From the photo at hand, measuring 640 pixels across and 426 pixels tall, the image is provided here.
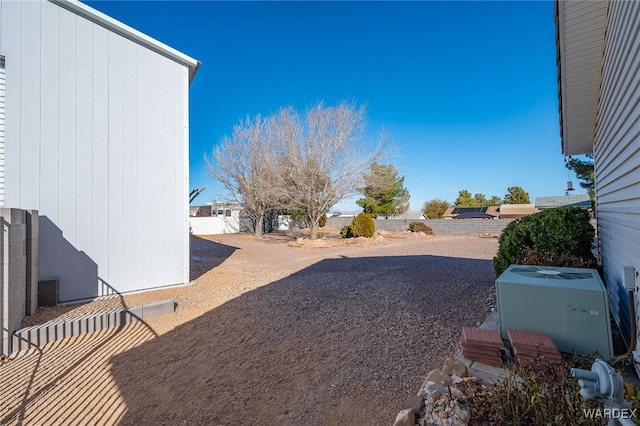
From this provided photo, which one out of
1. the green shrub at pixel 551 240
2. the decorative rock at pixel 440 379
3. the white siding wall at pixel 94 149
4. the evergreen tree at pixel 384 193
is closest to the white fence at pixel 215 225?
the evergreen tree at pixel 384 193

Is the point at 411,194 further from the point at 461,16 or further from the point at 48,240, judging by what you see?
the point at 48,240

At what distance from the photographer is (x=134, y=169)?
5508 millimetres

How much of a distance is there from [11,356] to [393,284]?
17.4 feet

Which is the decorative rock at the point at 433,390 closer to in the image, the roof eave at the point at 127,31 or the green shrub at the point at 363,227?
the roof eave at the point at 127,31

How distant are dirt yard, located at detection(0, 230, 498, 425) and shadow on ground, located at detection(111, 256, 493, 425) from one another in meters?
0.01

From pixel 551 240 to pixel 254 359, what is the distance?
406 cm

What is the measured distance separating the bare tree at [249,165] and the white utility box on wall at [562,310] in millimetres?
12818

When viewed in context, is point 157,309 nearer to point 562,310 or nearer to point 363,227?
point 562,310

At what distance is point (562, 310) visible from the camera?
222 cm

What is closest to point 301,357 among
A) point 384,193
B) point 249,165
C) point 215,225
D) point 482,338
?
point 482,338

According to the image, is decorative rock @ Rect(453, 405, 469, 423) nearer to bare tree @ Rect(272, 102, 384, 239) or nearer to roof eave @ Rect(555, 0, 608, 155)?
roof eave @ Rect(555, 0, 608, 155)

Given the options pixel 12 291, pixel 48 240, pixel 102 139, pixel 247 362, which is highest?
pixel 102 139

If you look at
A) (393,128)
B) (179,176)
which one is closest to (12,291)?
(179,176)

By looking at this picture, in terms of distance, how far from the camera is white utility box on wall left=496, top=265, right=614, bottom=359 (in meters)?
2.12
